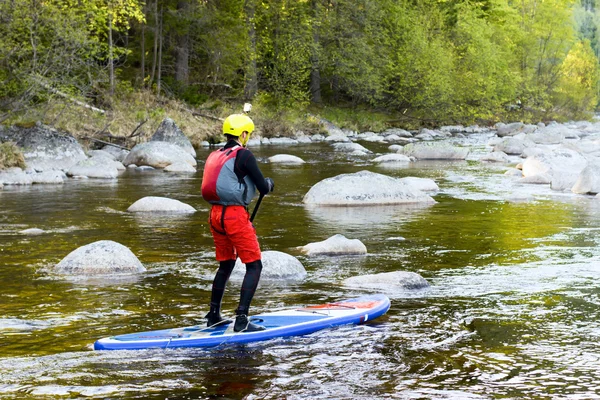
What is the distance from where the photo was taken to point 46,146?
66.6 feet

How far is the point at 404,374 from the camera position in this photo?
5566 mm

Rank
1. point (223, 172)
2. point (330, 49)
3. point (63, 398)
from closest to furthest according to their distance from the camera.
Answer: point (63, 398) < point (223, 172) < point (330, 49)

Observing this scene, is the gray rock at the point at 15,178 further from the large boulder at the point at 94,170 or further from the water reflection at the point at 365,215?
the water reflection at the point at 365,215

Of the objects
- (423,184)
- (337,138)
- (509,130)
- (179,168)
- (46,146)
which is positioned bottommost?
(423,184)

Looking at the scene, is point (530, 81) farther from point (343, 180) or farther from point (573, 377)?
point (573, 377)

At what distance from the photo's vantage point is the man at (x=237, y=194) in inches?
249

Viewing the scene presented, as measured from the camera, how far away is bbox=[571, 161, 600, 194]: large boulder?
53.5ft

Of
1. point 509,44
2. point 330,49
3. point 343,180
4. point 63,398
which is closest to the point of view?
point 63,398

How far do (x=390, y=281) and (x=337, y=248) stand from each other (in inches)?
74.8

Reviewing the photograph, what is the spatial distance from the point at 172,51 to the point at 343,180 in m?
18.1

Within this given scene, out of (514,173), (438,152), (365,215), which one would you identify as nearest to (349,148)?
(438,152)

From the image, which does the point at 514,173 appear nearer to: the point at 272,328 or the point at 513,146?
the point at 513,146

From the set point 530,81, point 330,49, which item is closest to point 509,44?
point 530,81

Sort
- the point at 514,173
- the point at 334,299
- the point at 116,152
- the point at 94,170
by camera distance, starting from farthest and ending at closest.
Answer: the point at 116,152, the point at 514,173, the point at 94,170, the point at 334,299
